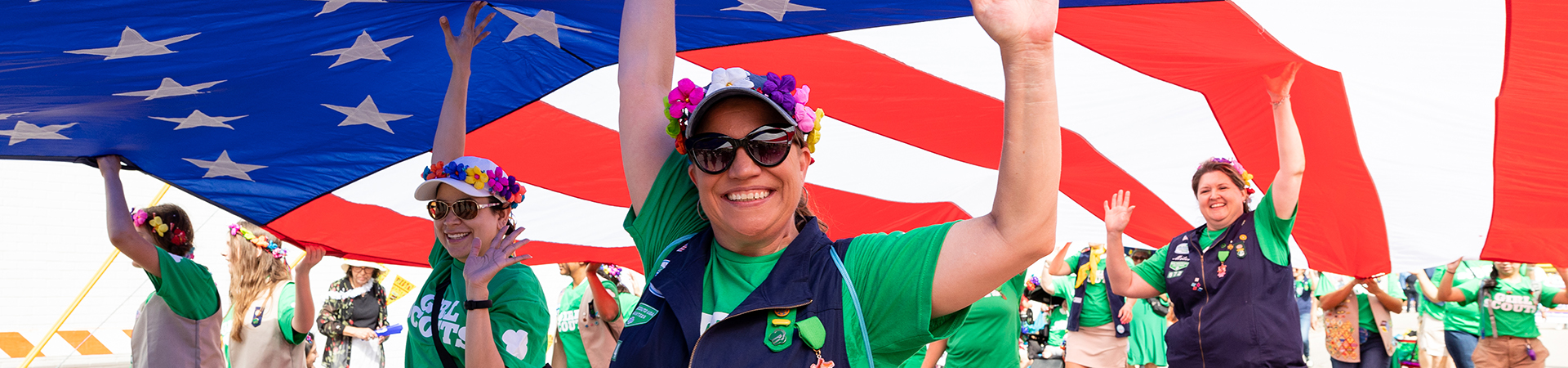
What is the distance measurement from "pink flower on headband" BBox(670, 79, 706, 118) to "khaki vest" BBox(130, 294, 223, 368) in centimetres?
346

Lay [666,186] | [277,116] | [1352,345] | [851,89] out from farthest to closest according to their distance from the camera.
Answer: [1352,345]
[851,89]
[277,116]
[666,186]

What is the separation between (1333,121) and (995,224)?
3466 mm

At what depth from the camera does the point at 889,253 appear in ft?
5.33

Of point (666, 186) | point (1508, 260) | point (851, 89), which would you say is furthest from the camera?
point (1508, 260)

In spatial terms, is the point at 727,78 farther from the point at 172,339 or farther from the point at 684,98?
the point at 172,339

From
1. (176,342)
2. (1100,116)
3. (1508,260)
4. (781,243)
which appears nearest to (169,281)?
(176,342)

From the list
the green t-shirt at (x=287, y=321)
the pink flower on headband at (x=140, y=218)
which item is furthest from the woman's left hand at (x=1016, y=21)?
the green t-shirt at (x=287, y=321)

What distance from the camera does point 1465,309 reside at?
8500 mm

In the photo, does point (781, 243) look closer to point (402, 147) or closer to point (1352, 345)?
point (402, 147)

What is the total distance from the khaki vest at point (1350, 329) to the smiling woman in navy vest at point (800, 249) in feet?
25.7

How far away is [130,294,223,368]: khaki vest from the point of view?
4.28 m

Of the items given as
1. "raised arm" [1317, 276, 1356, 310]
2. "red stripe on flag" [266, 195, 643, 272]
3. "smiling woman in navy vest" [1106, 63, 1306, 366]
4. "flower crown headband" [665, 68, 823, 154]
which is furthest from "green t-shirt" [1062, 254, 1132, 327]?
"flower crown headband" [665, 68, 823, 154]

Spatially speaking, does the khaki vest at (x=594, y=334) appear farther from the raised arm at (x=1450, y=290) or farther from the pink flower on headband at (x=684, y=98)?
the raised arm at (x=1450, y=290)

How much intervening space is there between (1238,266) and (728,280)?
2886mm
